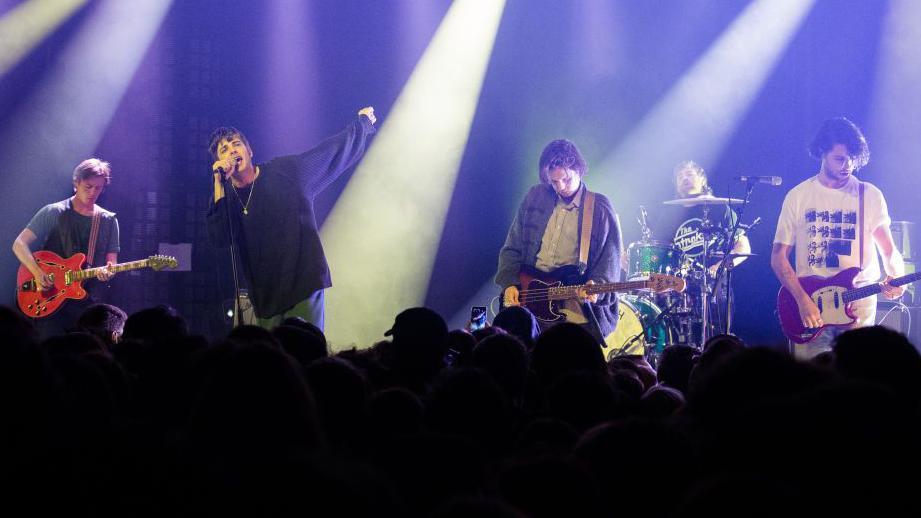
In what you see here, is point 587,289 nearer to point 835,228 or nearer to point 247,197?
point 835,228

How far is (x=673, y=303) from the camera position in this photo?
28.7ft

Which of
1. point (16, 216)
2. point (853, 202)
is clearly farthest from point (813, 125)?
point (16, 216)

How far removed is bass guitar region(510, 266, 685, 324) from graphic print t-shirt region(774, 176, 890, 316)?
1.37m

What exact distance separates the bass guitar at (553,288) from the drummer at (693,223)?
2.30 meters

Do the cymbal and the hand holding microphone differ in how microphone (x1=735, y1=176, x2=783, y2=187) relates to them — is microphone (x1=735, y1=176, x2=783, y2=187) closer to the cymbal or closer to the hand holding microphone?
the cymbal

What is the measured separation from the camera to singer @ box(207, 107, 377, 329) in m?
6.49

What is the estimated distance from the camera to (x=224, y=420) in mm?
1354

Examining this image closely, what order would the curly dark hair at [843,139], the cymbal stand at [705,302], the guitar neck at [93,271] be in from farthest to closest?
the cymbal stand at [705,302] → the guitar neck at [93,271] → the curly dark hair at [843,139]

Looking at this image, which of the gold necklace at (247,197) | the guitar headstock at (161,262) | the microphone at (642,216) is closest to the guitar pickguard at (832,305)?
the microphone at (642,216)

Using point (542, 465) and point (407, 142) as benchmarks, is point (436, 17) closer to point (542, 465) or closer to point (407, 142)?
point (407, 142)

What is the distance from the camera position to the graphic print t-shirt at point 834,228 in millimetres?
7035

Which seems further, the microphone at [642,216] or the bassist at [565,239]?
the microphone at [642,216]

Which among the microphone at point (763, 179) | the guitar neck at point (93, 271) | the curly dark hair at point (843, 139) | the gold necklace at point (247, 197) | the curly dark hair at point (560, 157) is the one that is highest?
the curly dark hair at point (843, 139)

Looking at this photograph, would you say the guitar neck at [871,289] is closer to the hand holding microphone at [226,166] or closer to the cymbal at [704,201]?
the cymbal at [704,201]
